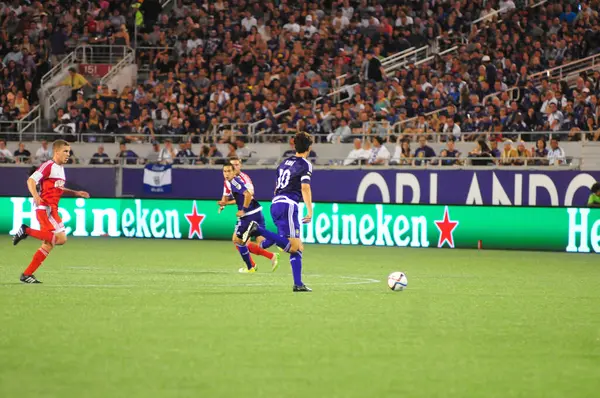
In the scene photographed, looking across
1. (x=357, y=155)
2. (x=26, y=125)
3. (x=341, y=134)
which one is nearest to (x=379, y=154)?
(x=357, y=155)

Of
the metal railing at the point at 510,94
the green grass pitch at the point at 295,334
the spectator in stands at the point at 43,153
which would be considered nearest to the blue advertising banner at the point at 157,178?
the spectator in stands at the point at 43,153

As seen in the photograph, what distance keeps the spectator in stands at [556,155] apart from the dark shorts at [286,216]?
46.6ft

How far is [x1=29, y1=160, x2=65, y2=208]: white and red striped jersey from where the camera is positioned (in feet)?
53.9

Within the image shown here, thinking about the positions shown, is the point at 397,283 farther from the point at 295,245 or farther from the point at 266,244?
the point at 266,244

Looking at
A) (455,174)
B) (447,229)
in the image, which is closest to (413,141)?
(455,174)

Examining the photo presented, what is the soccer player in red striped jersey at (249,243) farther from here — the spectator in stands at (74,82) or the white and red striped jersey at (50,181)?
the spectator in stands at (74,82)

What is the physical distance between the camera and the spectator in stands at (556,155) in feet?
94.3

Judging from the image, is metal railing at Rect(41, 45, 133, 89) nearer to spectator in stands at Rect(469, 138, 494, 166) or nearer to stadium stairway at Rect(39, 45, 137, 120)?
stadium stairway at Rect(39, 45, 137, 120)

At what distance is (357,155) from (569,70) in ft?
23.5

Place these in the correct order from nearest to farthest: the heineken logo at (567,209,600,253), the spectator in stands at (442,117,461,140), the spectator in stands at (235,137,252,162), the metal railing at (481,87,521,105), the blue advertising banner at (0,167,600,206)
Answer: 1. the heineken logo at (567,209,600,253)
2. the blue advertising banner at (0,167,600,206)
3. the spectator in stands at (442,117,461,140)
4. the metal railing at (481,87,521,105)
5. the spectator in stands at (235,137,252,162)

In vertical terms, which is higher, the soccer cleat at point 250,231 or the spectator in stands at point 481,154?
the spectator in stands at point 481,154

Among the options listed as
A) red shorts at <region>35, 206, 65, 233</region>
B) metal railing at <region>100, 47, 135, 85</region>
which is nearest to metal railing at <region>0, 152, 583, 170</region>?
metal railing at <region>100, 47, 135, 85</region>

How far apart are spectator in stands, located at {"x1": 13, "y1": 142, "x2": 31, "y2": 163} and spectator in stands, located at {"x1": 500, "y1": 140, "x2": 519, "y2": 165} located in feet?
46.9

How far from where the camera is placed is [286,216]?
1598cm
